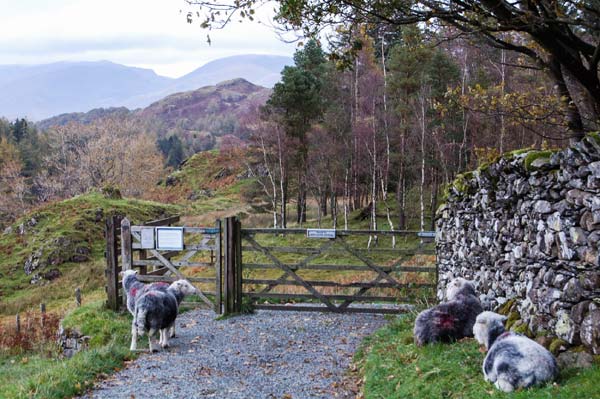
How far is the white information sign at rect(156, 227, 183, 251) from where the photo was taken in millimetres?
12328

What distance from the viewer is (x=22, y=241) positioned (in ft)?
104

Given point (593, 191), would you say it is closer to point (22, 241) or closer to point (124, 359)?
point (124, 359)

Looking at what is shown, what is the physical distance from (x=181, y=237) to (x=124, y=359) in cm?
406

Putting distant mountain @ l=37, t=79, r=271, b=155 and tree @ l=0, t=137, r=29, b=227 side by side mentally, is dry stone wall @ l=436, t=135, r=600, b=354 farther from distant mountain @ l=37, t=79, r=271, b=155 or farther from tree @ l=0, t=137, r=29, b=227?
distant mountain @ l=37, t=79, r=271, b=155

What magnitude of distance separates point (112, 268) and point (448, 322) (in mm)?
8530

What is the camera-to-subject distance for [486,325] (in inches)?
226

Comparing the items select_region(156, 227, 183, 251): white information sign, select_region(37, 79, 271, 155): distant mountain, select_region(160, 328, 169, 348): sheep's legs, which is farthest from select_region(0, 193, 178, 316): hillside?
select_region(37, 79, 271, 155): distant mountain

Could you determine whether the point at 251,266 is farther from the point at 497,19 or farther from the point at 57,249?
the point at 57,249

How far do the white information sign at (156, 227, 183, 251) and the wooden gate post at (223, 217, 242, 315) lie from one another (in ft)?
3.72

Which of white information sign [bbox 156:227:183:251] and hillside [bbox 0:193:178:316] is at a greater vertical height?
white information sign [bbox 156:227:183:251]

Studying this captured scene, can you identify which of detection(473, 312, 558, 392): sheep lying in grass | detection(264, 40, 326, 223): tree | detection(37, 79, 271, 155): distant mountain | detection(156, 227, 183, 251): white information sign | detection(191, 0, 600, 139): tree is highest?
detection(37, 79, 271, 155): distant mountain

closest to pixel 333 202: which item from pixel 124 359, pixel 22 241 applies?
pixel 22 241

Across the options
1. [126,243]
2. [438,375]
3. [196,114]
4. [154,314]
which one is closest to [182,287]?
[154,314]

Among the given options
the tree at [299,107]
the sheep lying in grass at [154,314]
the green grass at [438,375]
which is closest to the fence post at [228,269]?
the sheep lying in grass at [154,314]
